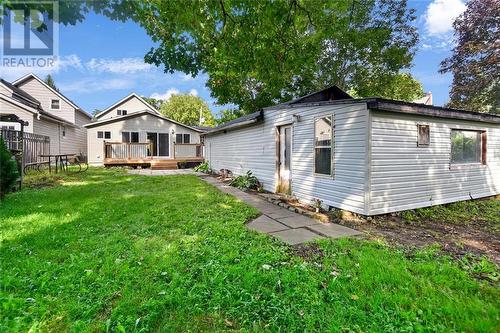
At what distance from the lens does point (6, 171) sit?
640cm

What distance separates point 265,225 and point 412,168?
3.72 m

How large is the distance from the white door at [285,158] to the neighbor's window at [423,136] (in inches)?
128

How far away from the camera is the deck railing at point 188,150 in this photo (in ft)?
63.9

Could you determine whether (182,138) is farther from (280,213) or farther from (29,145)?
(280,213)

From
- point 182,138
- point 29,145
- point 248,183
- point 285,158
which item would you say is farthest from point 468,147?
point 182,138

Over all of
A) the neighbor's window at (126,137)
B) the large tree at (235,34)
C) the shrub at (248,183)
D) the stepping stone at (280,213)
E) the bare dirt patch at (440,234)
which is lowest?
the bare dirt patch at (440,234)

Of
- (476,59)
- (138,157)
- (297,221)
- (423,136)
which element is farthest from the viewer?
(138,157)

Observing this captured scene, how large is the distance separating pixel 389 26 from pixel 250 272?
59.5 ft

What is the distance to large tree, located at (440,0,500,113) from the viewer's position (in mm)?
15062

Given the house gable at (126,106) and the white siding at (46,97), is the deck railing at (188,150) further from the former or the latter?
the white siding at (46,97)

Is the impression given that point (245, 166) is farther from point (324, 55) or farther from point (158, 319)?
point (324, 55)

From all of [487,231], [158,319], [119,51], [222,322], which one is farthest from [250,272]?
[119,51]
